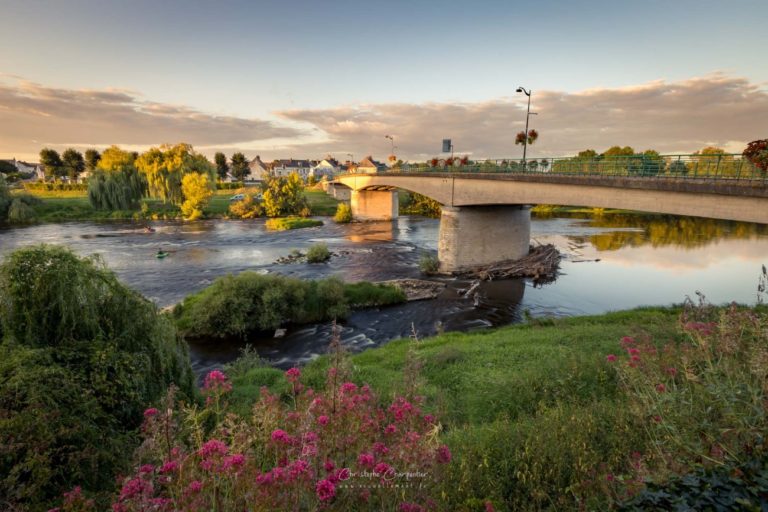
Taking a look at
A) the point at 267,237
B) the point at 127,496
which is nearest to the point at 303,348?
the point at 127,496

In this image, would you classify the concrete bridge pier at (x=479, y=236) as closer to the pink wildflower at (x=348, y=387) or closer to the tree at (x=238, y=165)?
the pink wildflower at (x=348, y=387)

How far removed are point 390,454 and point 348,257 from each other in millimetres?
32072

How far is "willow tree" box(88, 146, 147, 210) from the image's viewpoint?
56719mm

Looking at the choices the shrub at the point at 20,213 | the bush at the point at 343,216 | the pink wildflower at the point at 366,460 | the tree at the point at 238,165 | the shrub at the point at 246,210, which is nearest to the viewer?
the pink wildflower at the point at 366,460

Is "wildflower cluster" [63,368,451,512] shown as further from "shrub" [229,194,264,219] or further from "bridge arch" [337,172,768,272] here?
"shrub" [229,194,264,219]

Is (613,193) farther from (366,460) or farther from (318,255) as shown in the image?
(318,255)

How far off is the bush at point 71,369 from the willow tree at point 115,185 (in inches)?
2371

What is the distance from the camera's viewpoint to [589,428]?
16.8 feet

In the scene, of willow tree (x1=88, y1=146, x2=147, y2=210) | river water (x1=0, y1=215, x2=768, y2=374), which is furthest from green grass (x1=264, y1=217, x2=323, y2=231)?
willow tree (x1=88, y1=146, x2=147, y2=210)

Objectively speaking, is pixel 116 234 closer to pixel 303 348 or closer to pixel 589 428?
pixel 303 348

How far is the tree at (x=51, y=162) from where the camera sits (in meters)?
103

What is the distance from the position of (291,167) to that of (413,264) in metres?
141

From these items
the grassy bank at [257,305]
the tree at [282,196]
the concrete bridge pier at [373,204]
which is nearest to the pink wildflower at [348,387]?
the grassy bank at [257,305]

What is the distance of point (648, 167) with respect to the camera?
18.7m
